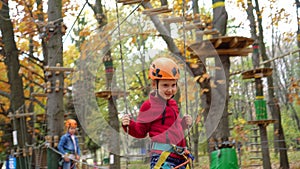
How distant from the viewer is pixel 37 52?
53.5 feet

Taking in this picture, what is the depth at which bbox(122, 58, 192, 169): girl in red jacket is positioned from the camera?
3895 millimetres

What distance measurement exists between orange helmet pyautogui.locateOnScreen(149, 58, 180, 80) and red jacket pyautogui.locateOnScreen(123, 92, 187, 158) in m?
0.20

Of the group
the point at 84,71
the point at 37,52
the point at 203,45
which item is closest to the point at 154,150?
the point at 203,45

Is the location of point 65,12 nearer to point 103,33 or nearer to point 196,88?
point 103,33

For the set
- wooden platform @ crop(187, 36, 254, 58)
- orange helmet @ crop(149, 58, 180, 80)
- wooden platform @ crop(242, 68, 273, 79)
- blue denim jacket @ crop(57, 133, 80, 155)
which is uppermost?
wooden platform @ crop(187, 36, 254, 58)

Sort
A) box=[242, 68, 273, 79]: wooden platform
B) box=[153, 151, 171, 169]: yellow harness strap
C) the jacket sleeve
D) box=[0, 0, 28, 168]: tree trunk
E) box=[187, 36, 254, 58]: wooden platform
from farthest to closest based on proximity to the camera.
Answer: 1. box=[0, 0, 28, 168]: tree trunk
2. box=[242, 68, 273, 79]: wooden platform
3. the jacket sleeve
4. box=[187, 36, 254, 58]: wooden platform
5. box=[153, 151, 171, 169]: yellow harness strap

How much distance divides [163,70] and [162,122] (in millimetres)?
449

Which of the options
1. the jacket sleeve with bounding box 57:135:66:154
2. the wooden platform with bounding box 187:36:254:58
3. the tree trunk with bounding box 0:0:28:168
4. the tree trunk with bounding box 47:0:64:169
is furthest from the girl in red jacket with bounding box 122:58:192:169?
the tree trunk with bounding box 0:0:28:168

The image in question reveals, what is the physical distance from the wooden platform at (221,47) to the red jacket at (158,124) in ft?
11.4

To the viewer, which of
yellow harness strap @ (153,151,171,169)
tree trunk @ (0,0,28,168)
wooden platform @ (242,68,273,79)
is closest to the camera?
yellow harness strap @ (153,151,171,169)

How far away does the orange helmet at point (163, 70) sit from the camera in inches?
153

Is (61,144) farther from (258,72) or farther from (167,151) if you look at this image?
(258,72)

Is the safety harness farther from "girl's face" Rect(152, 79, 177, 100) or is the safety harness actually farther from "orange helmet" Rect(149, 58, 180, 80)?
"orange helmet" Rect(149, 58, 180, 80)

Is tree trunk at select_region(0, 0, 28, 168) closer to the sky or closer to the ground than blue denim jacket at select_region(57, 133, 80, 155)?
closer to the sky
